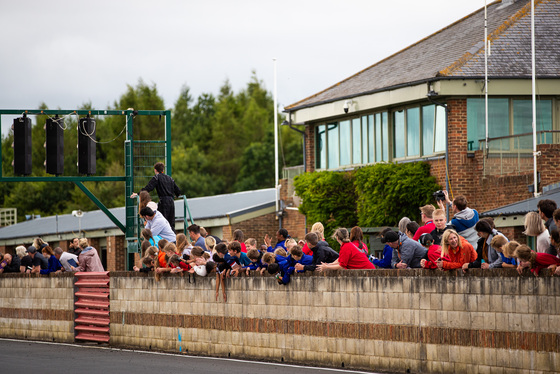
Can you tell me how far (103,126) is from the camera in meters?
94.2

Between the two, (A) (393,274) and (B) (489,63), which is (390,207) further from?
(A) (393,274)

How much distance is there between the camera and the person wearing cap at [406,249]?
14.7 meters

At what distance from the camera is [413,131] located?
34125 millimetres

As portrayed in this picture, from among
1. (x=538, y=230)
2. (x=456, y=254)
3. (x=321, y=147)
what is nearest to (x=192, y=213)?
(x=321, y=147)

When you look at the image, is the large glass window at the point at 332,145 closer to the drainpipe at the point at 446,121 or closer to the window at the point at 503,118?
the drainpipe at the point at 446,121

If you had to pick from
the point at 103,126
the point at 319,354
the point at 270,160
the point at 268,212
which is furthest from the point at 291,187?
the point at 103,126

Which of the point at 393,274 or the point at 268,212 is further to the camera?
the point at 268,212

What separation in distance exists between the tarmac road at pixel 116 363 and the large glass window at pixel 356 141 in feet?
60.0

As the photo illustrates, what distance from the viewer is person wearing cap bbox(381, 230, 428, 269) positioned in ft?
48.3

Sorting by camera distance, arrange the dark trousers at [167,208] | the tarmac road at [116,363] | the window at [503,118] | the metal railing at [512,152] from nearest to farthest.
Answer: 1. the tarmac road at [116,363]
2. the dark trousers at [167,208]
3. the metal railing at [512,152]
4. the window at [503,118]

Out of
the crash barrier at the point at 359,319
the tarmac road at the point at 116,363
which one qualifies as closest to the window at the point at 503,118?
the crash barrier at the point at 359,319

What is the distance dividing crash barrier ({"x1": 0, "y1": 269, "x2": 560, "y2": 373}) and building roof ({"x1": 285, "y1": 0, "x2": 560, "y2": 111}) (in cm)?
1463

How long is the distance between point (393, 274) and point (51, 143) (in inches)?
510

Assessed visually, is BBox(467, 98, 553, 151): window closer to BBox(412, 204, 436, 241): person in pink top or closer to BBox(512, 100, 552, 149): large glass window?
BBox(512, 100, 552, 149): large glass window
